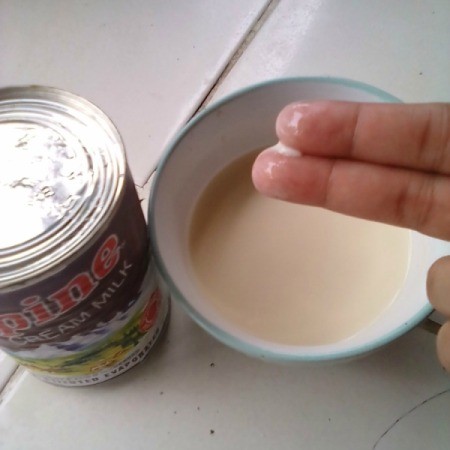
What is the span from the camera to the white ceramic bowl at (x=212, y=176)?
354 millimetres

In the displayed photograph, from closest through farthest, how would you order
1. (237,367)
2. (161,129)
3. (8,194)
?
1. (8,194)
2. (237,367)
3. (161,129)

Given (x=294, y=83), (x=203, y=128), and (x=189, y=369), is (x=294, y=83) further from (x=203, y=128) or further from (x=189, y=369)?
(x=189, y=369)

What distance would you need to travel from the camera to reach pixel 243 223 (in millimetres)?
482

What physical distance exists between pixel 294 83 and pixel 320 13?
19 cm

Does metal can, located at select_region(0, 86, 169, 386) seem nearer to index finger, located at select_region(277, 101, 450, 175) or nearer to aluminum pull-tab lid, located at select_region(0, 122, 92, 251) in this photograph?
aluminum pull-tab lid, located at select_region(0, 122, 92, 251)

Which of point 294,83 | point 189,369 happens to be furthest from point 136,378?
point 294,83

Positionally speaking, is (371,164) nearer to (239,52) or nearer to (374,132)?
(374,132)

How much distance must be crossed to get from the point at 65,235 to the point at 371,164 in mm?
185

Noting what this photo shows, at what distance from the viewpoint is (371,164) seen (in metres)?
0.37

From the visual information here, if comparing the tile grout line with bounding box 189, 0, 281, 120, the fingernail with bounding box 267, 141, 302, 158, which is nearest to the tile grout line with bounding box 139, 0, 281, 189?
the tile grout line with bounding box 189, 0, 281, 120

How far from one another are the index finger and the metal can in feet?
0.36

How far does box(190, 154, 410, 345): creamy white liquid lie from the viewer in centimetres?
42

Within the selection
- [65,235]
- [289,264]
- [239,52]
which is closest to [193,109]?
[239,52]

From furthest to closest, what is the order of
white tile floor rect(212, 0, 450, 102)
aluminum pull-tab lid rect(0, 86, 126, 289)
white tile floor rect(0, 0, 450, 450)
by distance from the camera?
1. white tile floor rect(212, 0, 450, 102)
2. white tile floor rect(0, 0, 450, 450)
3. aluminum pull-tab lid rect(0, 86, 126, 289)
